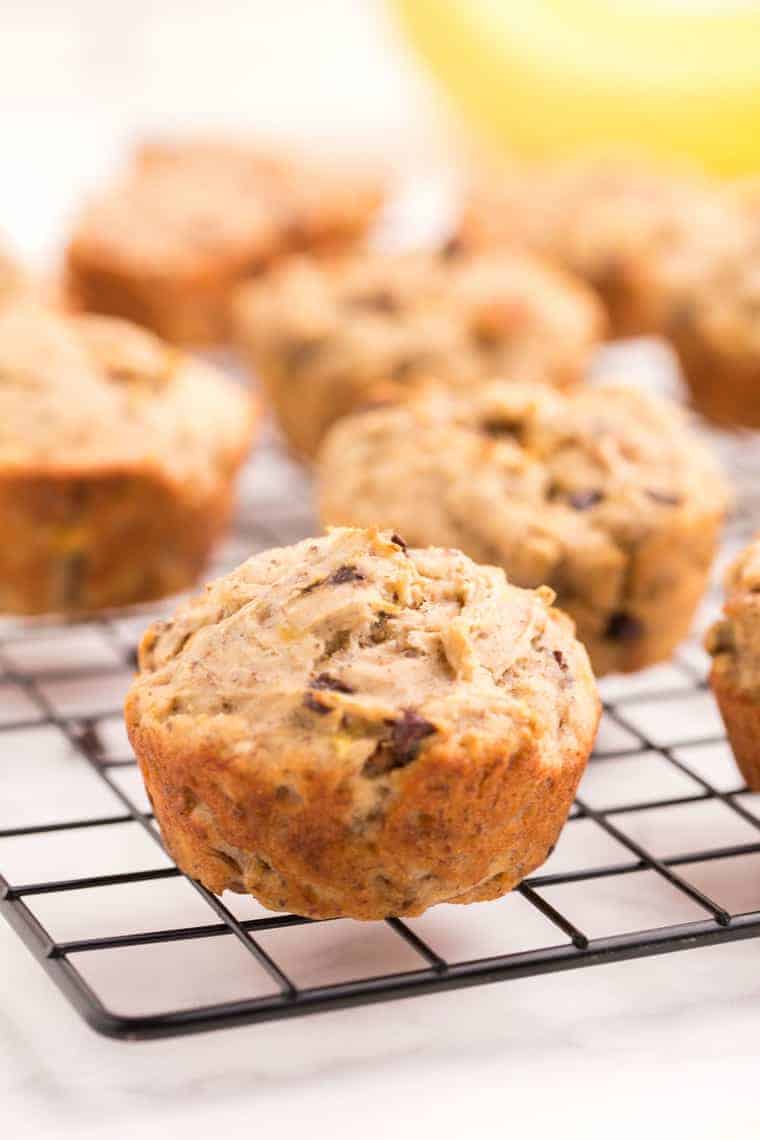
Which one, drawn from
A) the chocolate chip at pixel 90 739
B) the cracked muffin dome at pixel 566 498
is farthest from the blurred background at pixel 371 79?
the chocolate chip at pixel 90 739

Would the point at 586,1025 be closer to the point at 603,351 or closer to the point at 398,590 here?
the point at 398,590

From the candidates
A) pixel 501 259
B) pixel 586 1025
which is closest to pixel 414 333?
pixel 501 259

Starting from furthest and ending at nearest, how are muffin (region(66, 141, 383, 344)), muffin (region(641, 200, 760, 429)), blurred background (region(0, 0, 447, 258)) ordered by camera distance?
blurred background (region(0, 0, 447, 258)), muffin (region(66, 141, 383, 344)), muffin (region(641, 200, 760, 429))

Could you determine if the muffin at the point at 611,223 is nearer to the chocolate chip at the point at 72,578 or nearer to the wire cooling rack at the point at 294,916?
the chocolate chip at the point at 72,578

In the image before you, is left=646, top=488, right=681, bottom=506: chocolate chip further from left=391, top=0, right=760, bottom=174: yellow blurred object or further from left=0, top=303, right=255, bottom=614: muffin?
left=391, top=0, right=760, bottom=174: yellow blurred object

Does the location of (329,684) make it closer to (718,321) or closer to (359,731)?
(359,731)

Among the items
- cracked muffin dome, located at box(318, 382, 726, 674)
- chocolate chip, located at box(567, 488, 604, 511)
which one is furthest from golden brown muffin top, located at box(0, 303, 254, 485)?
chocolate chip, located at box(567, 488, 604, 511)
